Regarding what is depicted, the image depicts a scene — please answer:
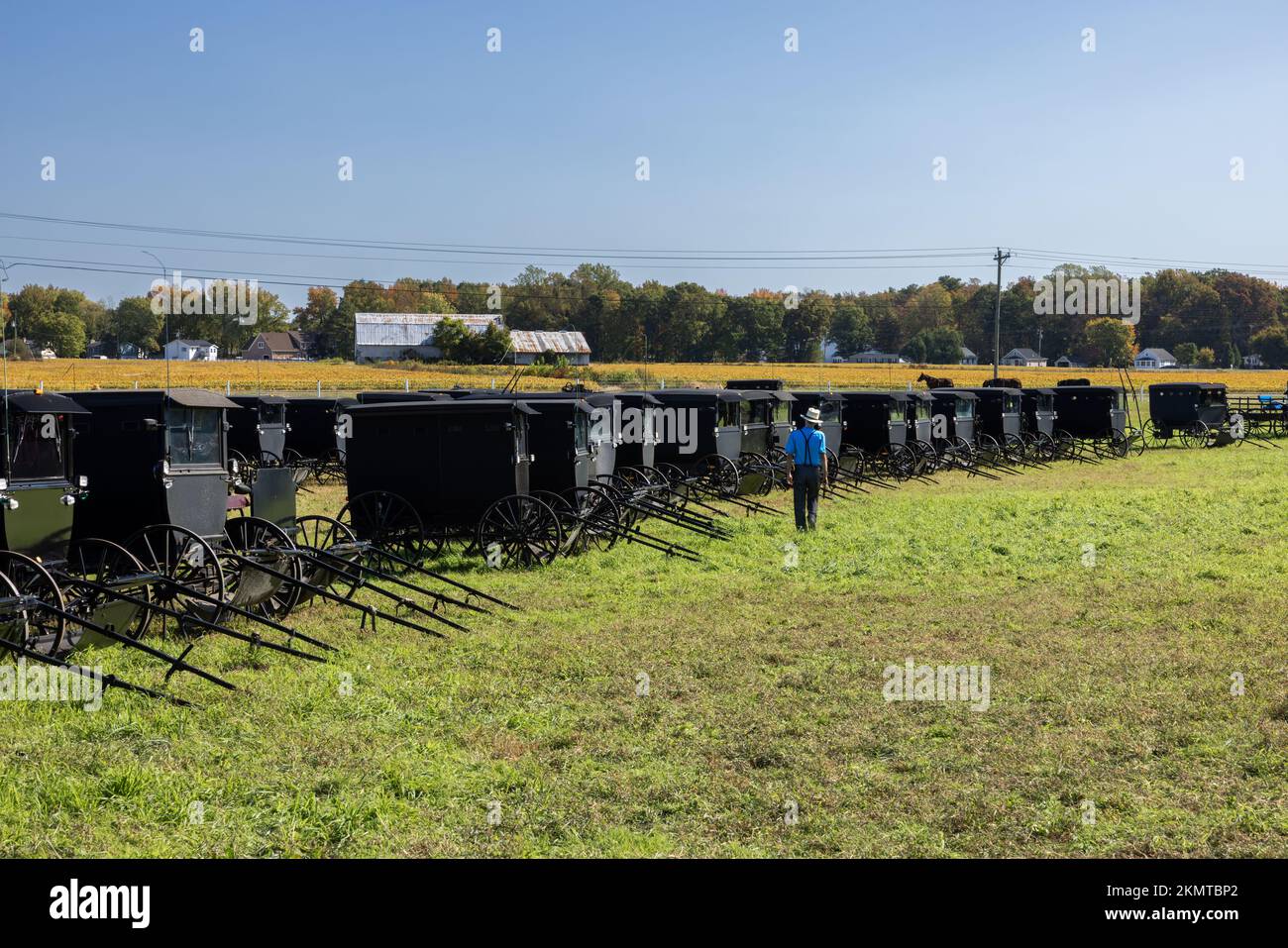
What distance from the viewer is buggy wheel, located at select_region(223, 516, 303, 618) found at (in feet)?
35.3

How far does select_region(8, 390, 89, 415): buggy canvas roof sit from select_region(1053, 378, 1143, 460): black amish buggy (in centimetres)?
3132

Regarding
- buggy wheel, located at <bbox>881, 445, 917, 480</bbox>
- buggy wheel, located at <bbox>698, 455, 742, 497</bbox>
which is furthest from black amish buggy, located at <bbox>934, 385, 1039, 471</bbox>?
buggy wheel, located at <bbox>698, 455, 742, 497</bbox>

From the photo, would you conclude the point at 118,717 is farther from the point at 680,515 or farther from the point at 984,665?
the point at 680,515

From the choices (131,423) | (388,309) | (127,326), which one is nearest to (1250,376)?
(388,309)

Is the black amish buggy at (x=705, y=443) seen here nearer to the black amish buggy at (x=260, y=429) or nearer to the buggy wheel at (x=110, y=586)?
the black amish buggy at (x=260, y=429)

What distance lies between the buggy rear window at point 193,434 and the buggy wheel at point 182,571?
90 centimetres

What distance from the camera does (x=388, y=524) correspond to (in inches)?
617

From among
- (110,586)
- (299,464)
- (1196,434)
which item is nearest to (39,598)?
(110,586)

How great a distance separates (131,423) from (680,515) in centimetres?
825

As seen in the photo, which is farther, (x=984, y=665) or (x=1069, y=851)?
(x=984, y=665)

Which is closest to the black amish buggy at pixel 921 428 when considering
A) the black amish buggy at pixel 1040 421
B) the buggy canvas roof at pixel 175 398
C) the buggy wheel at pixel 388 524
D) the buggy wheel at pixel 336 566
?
the black amish buggy at pixel 1040 421

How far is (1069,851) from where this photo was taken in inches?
230

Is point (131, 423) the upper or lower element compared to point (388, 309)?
lower

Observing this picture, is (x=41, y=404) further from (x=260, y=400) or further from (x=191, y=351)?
(x=191, y=351)
